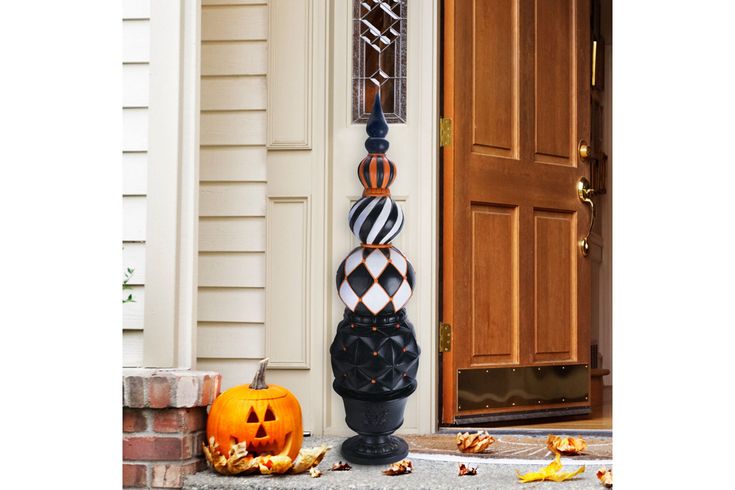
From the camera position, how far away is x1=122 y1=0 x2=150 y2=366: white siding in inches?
80.6

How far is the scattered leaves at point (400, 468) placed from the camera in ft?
6.16

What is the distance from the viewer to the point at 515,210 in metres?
2.77

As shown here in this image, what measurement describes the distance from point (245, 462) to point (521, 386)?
1.23 meters

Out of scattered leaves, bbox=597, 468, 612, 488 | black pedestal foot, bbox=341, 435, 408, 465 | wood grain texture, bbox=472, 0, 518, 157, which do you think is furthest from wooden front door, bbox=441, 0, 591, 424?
scattered leaves, bbox=597, 468, 612, 488

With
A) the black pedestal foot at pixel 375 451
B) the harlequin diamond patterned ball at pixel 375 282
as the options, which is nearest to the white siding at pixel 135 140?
the harlequin diamond patterned ball at pixel 375 282

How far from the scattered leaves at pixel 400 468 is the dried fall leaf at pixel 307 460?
176mm

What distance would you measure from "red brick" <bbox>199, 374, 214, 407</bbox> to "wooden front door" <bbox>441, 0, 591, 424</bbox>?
0.93 m

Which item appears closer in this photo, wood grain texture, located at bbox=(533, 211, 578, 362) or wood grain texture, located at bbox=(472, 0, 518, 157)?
wood grain texture, located at bbox=(472, 0, 518, 157)

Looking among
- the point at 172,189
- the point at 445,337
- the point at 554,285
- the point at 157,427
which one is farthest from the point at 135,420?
the point at 554,285

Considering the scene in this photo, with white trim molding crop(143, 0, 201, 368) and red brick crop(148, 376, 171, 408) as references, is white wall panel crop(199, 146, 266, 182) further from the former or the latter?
red brick crop(148, 376, 171, 408)

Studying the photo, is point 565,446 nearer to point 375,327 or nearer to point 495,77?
point 375,327
